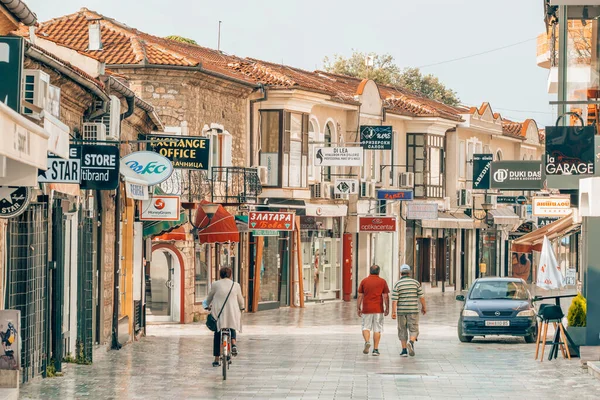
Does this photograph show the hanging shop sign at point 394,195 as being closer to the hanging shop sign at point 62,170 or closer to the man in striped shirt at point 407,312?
the man in striped shirt at point 407,312

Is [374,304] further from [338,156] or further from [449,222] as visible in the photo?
[449,222]

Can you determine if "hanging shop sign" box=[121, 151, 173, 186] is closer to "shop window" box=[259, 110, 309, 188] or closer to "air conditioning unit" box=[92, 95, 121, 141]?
"air conditioning unit" box=[92, 95, 121, 141]

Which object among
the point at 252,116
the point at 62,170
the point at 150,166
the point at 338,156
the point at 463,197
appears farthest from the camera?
the point at 463,197

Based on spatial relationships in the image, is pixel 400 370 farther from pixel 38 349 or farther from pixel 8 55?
pixel 8 55

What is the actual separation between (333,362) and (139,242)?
783 cm

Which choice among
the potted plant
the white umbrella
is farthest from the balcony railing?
the potted plant

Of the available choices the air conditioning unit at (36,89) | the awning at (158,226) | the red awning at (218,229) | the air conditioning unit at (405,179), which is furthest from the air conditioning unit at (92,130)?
the air conditioning unit at (405,179)

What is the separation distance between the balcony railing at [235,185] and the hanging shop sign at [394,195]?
1003 cm

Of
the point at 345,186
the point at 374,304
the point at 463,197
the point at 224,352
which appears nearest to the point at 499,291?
the point at 374,304

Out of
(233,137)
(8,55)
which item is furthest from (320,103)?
(8,55)

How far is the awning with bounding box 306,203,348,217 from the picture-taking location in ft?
148

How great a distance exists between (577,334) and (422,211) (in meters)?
29.4

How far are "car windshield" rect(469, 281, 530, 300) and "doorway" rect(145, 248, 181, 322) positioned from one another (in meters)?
9.79

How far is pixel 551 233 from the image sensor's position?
29500 mm
